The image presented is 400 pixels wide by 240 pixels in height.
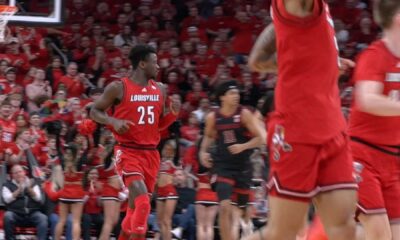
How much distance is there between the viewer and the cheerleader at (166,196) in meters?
13.6

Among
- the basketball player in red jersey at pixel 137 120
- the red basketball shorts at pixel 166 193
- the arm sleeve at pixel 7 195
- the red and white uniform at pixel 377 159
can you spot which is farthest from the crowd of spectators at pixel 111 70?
the red and white uniform at pixel 377 159

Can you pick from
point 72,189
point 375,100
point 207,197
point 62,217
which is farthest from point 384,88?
point 62,217

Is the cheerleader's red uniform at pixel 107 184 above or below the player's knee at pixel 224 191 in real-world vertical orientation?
below

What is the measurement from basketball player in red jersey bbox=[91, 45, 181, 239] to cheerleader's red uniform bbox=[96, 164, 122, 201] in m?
3.28

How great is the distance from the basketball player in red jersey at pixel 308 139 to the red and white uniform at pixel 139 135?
431cm

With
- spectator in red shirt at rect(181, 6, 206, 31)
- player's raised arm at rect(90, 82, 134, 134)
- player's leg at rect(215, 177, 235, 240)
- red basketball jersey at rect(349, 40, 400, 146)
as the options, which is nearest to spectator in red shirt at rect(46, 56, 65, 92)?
spectator in red shirt at rect(181, 6, 206, 31)

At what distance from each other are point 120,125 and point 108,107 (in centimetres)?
63

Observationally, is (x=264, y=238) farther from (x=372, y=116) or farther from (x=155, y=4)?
(x=155, y=4)

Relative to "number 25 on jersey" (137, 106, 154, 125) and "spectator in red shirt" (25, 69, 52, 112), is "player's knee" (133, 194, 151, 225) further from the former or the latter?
"spectator in red shirt" (25, 69, 52, 112)

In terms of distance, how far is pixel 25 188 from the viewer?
13.1 meters

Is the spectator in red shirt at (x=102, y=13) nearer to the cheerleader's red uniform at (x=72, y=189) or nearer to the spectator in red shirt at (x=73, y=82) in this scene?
the spectator in red shirt at (x=73, y=82)

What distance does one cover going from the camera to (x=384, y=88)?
6.23 meters

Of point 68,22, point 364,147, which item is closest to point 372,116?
point 364,147

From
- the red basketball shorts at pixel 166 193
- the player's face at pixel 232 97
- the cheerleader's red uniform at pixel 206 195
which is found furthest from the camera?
the red basketball shorts at pixel 166 193
